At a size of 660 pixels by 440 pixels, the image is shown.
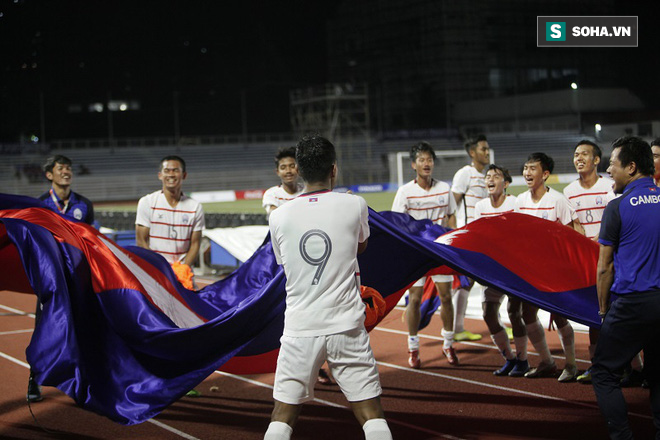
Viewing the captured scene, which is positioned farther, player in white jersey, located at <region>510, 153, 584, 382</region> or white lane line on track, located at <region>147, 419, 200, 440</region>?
player in white jersey, located at <region>510, 153, 584, 382</region>

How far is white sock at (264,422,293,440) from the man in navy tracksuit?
1.74 metres

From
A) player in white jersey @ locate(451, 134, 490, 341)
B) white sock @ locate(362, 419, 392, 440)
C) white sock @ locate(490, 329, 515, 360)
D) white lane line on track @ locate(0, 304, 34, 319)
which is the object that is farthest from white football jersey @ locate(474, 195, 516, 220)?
white lane line on track @ locate(0, 304, 34, 319)

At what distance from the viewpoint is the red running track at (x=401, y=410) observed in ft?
16.3

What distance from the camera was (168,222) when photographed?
6344 millimetres

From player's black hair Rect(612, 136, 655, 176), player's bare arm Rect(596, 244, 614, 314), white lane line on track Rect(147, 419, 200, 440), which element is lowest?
white lane line on track Rect(147, 419, 200, 440)

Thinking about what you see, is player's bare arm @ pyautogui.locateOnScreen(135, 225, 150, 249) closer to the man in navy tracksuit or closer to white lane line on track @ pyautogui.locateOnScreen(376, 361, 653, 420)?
white lane line on track @ pyautogui.locateOnScreen(376, 361, 653, 420)

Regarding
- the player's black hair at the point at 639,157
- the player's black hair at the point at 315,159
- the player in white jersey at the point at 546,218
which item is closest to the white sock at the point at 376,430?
the player's black hair at the point at 315,159

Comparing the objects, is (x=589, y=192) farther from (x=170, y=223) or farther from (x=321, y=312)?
(x=321, y=312)

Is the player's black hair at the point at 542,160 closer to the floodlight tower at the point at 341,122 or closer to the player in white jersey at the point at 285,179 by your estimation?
the player in white jersey at the point at 285,179

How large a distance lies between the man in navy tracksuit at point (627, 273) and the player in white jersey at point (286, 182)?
9.58ft

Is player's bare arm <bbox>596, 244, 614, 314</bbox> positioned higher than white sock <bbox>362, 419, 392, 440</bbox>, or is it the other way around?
player's bare arm <bbox>596, 244, 614, 314</bbox>

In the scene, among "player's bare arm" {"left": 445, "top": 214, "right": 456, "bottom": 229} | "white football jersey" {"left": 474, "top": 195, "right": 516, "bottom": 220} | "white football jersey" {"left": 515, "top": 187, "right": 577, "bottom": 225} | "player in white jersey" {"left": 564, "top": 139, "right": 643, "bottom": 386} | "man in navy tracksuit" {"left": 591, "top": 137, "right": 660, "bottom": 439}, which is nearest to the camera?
"man in navy tracksuit" {"left": 591, "top": 137, "right": 660, "bottom": 439}

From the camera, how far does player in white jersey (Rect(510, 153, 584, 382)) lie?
241 inches

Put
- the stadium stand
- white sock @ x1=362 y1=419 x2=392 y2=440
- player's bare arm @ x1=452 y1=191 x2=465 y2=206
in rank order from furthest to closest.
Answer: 1. the stadium stand
2. player's bare arm @ x1=452 y1=191 x2=465 y2=206
3. white sock @ x1=362 y1=419 x2=392 y2=440
